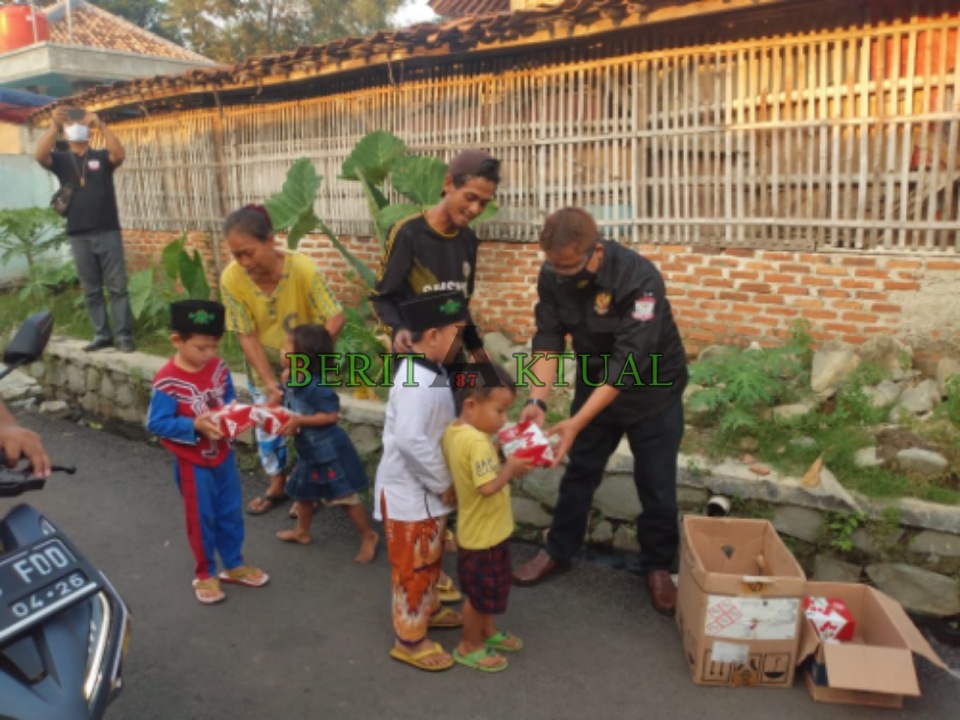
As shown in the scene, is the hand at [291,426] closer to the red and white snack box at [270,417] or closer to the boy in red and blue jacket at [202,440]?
the red and white snack box at [270,417]

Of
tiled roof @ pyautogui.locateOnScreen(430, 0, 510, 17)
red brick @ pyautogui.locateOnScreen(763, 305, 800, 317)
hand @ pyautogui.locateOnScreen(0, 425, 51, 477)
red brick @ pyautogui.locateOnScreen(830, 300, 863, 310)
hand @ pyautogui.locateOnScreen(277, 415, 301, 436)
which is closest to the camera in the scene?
hand @ pyautogui.locateOnScreen(0, 425, 51, 477)

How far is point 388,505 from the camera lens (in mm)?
3227

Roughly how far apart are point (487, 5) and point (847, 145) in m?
8.89

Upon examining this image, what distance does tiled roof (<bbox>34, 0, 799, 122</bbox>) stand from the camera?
5398 millimetres

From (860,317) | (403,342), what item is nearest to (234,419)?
(403,342)

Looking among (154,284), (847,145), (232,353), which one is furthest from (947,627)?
(154,284)

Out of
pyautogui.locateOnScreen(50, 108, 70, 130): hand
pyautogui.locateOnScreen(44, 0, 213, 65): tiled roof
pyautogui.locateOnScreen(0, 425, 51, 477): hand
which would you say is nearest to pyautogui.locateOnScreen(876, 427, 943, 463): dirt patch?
pyautogui.locateOnScreen(0, 425, 51, 477): hand

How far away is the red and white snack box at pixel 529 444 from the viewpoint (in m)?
2.98

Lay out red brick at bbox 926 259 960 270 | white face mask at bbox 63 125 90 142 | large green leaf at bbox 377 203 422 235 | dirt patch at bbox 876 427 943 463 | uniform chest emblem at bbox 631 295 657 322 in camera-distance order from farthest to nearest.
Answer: white face mask at bbox 63 125 90 142 < large green leaf at bbox 377 203 422 235 < red brick at bbox 926 259 960 270 < dirt patch at bbox 876 427 943 463 < uniform chest emblem at bbox 631 295 657 322

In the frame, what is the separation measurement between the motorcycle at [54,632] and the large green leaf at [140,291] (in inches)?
231

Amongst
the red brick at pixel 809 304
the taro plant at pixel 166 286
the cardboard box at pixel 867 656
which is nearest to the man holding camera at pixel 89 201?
the taro plant at pixel 166 286

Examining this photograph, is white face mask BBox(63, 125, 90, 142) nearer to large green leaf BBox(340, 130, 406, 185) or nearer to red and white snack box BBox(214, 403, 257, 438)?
large green leaf BBox(340, 130, 406, 185)

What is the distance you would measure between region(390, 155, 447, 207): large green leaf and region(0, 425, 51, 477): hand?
4410 millimetres

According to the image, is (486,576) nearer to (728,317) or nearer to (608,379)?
(608,379)
